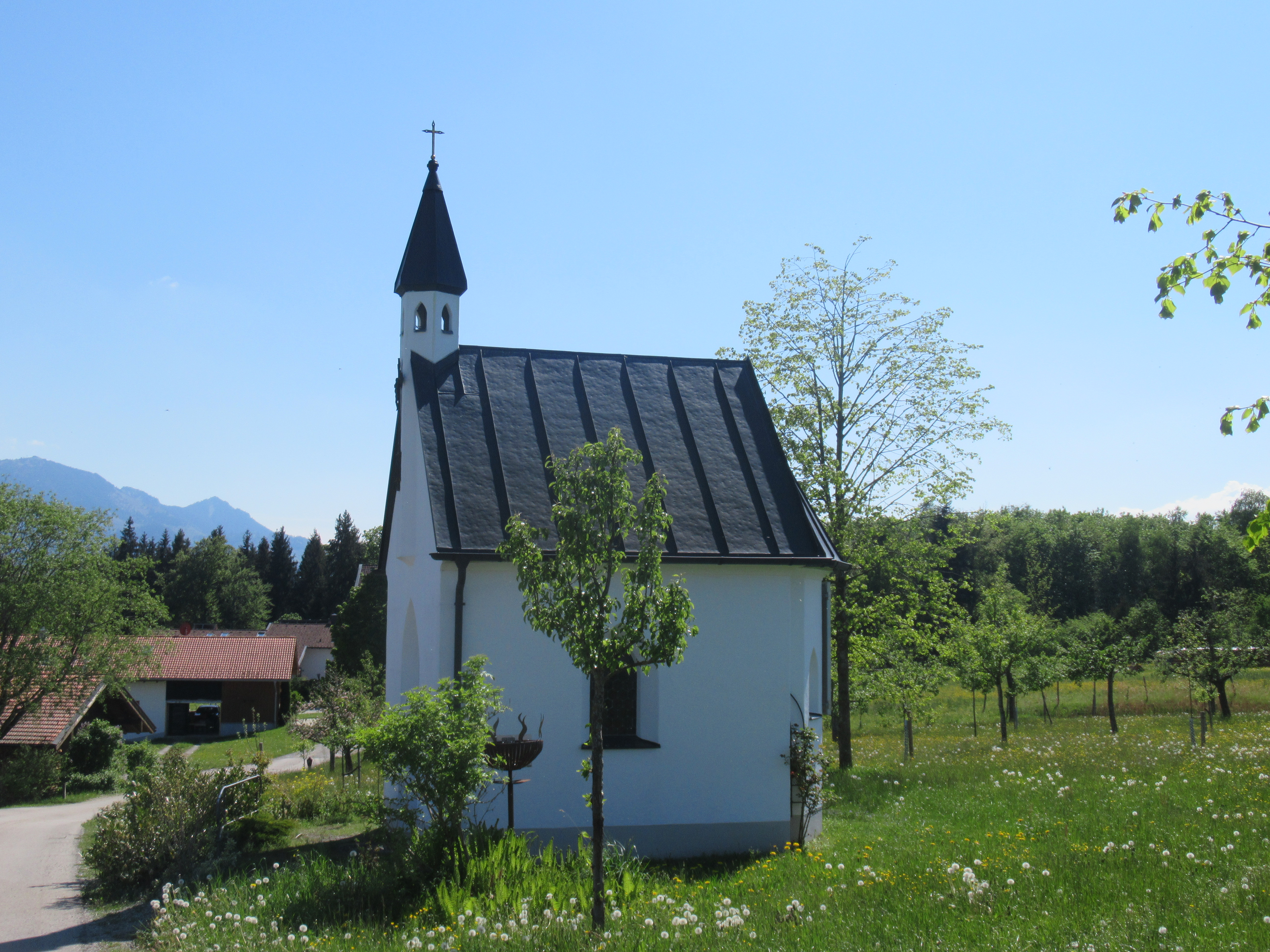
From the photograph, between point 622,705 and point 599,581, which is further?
point 622,705

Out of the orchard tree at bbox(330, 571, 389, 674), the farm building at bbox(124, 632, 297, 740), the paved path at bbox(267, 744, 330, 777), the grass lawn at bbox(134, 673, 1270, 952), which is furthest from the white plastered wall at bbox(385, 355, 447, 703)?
the farm building at bbox(124, 632, 297, 740)

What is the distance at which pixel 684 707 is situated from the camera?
1387cm

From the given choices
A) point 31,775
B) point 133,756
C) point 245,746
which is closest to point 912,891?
point 31,775

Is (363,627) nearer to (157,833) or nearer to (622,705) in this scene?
(157,833)

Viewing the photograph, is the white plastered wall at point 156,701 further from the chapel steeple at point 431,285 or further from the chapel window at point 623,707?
the chapel window at point 623,707

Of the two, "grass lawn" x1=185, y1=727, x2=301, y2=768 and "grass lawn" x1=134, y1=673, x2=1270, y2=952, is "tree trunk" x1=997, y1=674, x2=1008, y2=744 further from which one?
"grass lawn" x1=185, y1=727, x2=301, y2=768

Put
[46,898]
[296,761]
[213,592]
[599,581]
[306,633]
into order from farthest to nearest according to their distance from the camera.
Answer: [213,592] < [306,633] < [296,761] < [46,898] < [599,581]

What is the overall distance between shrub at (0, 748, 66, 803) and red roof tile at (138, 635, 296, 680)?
57.8ft

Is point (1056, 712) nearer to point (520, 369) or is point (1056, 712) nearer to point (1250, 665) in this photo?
point (1250, 665)

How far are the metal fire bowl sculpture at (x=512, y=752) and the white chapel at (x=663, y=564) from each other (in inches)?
57.2

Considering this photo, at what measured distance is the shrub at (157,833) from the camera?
12578mm

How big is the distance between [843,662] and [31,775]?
89.1ft

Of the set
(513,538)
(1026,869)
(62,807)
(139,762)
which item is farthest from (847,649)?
(139,762)

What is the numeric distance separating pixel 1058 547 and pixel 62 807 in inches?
3278
